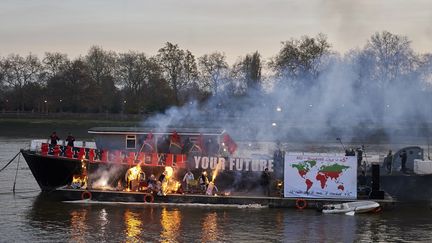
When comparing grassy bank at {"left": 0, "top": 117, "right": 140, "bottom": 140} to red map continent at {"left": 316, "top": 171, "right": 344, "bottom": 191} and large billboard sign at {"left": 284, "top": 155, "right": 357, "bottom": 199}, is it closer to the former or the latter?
large billboard sign at {"left": 284, "top": 155, "right": 357, "bottom": 199}

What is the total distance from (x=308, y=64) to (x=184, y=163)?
42693 mm

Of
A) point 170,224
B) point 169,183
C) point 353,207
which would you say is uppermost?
Result: point 169,183

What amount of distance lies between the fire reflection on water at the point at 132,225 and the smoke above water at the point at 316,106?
11.0 m

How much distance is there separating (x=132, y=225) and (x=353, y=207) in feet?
36.2

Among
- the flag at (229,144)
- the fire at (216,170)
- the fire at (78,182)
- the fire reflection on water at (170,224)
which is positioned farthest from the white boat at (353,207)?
the fire at (78,182)

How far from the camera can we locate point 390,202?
3173 cm

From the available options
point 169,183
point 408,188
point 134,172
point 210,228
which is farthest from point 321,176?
point 134,172

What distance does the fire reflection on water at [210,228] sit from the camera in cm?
2600

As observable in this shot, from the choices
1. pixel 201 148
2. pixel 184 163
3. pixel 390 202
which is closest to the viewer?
pixel 390 202

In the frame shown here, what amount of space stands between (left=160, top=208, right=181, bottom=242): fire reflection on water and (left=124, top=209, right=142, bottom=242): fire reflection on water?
106 centimetres

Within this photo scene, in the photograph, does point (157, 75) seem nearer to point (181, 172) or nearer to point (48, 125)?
point (48, 125)

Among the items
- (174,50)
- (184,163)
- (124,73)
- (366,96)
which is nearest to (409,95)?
(366,96)

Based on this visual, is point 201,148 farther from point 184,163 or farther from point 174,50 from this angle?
point 174,50

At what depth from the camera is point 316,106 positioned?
47.5m
